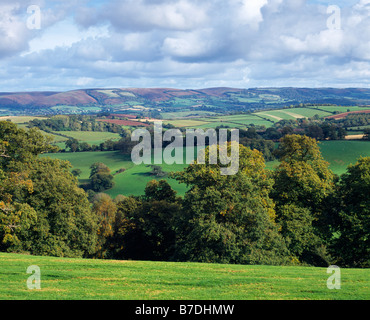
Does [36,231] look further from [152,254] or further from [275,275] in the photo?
[275,275]

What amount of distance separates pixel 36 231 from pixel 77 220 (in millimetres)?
4367

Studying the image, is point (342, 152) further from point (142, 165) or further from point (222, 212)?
point (222, 212)

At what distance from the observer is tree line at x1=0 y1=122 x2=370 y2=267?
106ft

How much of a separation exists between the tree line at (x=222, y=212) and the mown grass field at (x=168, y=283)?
8530mm

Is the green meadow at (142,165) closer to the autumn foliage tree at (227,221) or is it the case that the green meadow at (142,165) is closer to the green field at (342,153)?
the green field at (342,153)

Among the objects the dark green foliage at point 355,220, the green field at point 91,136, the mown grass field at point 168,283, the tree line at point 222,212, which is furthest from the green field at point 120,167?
the mown grass field at point 168,283

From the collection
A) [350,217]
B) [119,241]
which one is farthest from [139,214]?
[350,217]

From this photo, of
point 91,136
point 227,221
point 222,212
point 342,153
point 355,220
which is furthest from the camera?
point 91,136

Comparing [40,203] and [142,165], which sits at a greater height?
[40,203]

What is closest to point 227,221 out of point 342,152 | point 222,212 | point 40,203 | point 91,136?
point 222,212

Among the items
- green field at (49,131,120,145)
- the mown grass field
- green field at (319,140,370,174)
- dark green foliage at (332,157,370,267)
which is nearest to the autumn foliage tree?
dark green foliage at (332,157,370,267)

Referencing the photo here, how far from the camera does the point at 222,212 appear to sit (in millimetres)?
33531

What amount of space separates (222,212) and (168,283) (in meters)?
15.2

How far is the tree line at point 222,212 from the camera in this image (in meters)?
32.2
